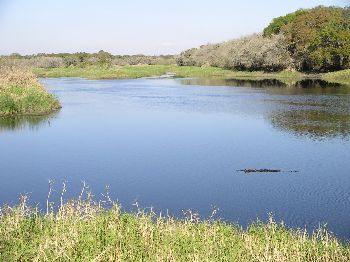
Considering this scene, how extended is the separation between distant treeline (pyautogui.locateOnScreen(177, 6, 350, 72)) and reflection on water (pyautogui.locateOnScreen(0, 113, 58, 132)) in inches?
2259

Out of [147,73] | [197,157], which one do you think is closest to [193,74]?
[147,73]

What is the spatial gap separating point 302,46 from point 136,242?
81938mm

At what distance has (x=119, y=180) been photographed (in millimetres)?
20938

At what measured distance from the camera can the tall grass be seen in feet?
33.9

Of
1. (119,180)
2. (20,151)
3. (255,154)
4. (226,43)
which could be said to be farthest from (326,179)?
(226,43)

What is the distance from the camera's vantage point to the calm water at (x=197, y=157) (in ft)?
58.9

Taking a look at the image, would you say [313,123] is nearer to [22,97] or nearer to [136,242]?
[22,97]

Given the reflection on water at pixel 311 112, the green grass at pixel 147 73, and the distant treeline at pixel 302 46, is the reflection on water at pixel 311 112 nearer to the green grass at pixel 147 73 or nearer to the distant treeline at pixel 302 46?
the distant treeline at pixel 302 46

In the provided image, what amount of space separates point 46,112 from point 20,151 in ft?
48.7

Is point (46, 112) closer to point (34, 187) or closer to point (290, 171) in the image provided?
point (34, 187)

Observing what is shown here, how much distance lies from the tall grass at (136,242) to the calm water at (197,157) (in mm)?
3589

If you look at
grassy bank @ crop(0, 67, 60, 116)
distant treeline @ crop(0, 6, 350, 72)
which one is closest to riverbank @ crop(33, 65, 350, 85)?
distant treeline @ crop(0, 6, 350, 72)

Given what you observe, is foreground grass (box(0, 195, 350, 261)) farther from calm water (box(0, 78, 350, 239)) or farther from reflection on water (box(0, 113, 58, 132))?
reflection on water (box(0, 113, 58, 132))

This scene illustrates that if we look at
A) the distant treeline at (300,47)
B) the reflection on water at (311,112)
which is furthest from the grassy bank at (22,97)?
the distant treeline at (300,47)
